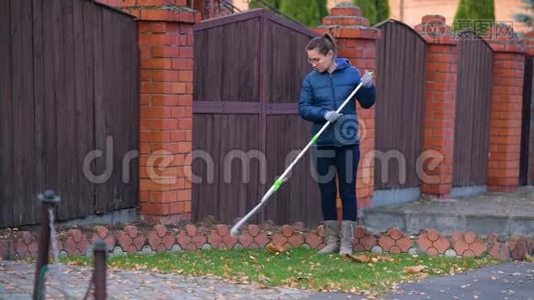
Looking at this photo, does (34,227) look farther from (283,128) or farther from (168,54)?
(283,128)

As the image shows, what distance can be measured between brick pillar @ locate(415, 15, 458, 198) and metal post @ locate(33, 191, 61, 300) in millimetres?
7637

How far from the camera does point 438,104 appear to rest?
1117cm

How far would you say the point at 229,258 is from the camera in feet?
23.5

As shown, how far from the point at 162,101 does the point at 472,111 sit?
560cm

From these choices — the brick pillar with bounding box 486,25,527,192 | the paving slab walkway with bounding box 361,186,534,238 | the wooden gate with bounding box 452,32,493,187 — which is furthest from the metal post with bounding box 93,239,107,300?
the brick pillar with bounding box 486,25,527,192

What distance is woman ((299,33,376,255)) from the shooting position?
23.7 ft

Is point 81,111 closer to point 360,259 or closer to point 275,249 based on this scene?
point 275,249

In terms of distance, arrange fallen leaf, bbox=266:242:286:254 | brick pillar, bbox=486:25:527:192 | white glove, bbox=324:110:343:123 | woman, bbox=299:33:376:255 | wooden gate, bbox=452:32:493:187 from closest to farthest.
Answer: white glove, bbox=324:110:343:123
woman, bbox=299:33:376:255
fallen leaf, bbox=266:242:286:254
wooden gate, bbox=452:32:493:187
brick pillar, bbox=486:25:527:192

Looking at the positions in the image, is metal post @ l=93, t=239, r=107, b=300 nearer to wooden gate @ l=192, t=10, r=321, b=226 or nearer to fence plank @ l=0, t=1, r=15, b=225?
fence plank @ l=0, t=1, r=15, b=225

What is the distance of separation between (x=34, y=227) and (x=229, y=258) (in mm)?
1581

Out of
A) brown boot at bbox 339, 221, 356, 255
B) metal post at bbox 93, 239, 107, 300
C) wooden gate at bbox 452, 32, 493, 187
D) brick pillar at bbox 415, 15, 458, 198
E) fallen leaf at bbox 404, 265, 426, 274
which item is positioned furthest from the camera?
wooden gate at bbox 452, 32, 493, 187

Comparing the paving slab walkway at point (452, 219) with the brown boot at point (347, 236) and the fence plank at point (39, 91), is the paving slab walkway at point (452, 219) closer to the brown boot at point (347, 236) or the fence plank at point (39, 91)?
the brown boot at point (347, 236)

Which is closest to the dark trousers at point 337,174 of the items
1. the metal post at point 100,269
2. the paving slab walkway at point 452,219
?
the paving slab walkway at point 452,219

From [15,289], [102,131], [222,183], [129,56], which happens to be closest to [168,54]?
[129,56]
